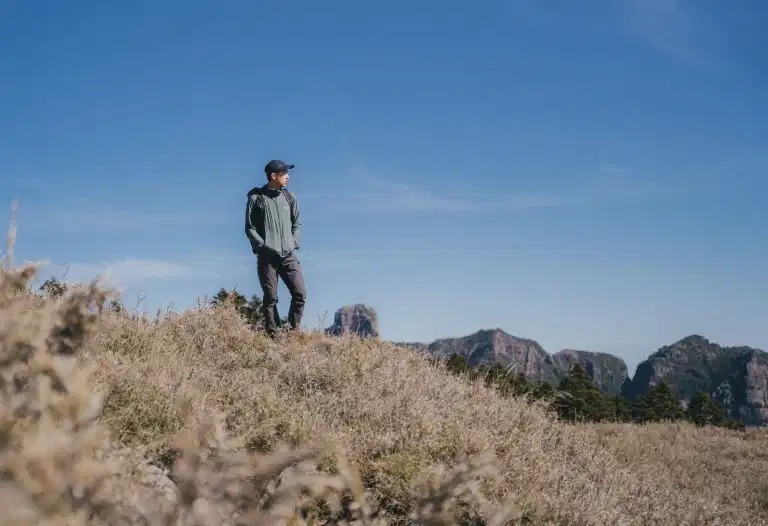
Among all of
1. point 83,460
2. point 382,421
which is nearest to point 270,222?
point 382,421

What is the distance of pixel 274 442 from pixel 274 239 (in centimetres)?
591

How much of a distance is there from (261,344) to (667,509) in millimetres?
5526

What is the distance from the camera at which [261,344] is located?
898 cm

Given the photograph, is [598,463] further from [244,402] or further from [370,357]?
[244,402]

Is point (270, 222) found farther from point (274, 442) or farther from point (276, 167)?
point (274, 442)

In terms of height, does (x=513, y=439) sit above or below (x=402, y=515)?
above

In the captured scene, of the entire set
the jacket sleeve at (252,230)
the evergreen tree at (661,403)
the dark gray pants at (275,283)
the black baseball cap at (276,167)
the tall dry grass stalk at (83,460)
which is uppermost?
the black baseball cap at (276,167)

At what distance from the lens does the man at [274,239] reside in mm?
10438

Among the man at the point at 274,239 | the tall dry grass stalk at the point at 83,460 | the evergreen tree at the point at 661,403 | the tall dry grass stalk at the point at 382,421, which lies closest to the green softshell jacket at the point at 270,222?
the man at the point at 274,239

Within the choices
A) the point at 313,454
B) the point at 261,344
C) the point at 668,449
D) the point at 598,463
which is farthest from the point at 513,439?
the point at 668,449

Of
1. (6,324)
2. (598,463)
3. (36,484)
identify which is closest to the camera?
(36,484)

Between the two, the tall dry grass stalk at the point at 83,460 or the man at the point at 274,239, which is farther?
the man at the point at 274,239

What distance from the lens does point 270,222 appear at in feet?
34.3

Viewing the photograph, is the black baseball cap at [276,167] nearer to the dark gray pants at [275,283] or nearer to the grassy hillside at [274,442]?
the dark gray pants at [275,283]
